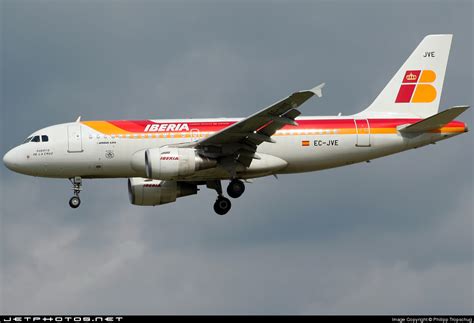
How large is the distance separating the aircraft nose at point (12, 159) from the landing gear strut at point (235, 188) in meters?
9.19

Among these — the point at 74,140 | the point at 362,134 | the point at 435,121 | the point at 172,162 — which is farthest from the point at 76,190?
the point at 435,121

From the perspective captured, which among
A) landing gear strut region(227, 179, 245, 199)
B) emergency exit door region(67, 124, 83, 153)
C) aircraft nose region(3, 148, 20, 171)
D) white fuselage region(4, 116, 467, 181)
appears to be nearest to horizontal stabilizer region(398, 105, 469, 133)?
white fuselage region(4, 116, 467, 181)

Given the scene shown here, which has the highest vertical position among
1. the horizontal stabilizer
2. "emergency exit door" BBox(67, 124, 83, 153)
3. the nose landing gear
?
"emergency exit door" BBox(67, 124, 83, 153)

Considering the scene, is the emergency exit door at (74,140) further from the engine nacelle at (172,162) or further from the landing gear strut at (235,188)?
the landing gear strut at (235,188)

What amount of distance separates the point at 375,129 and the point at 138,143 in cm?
1015

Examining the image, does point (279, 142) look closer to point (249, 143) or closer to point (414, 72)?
point (249, 143)

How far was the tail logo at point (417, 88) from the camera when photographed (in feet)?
167

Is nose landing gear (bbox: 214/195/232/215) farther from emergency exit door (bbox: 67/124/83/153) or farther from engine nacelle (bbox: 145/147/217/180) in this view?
emergency exit door (bbox: 67/124/83/153)

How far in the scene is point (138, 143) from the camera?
1880 inches

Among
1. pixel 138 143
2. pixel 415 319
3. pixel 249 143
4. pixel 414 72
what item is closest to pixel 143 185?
pixel 138 143

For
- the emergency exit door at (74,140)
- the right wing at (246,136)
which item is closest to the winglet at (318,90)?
the right wing at (246,136)

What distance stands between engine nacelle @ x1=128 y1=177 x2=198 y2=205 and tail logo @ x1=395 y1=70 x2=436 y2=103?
34.1 feet

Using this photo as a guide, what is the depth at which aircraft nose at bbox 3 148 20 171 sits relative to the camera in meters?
48.4

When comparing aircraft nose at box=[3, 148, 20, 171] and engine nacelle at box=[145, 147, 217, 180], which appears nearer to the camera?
engine nacelle at box=[145, 147, 217, 180]
